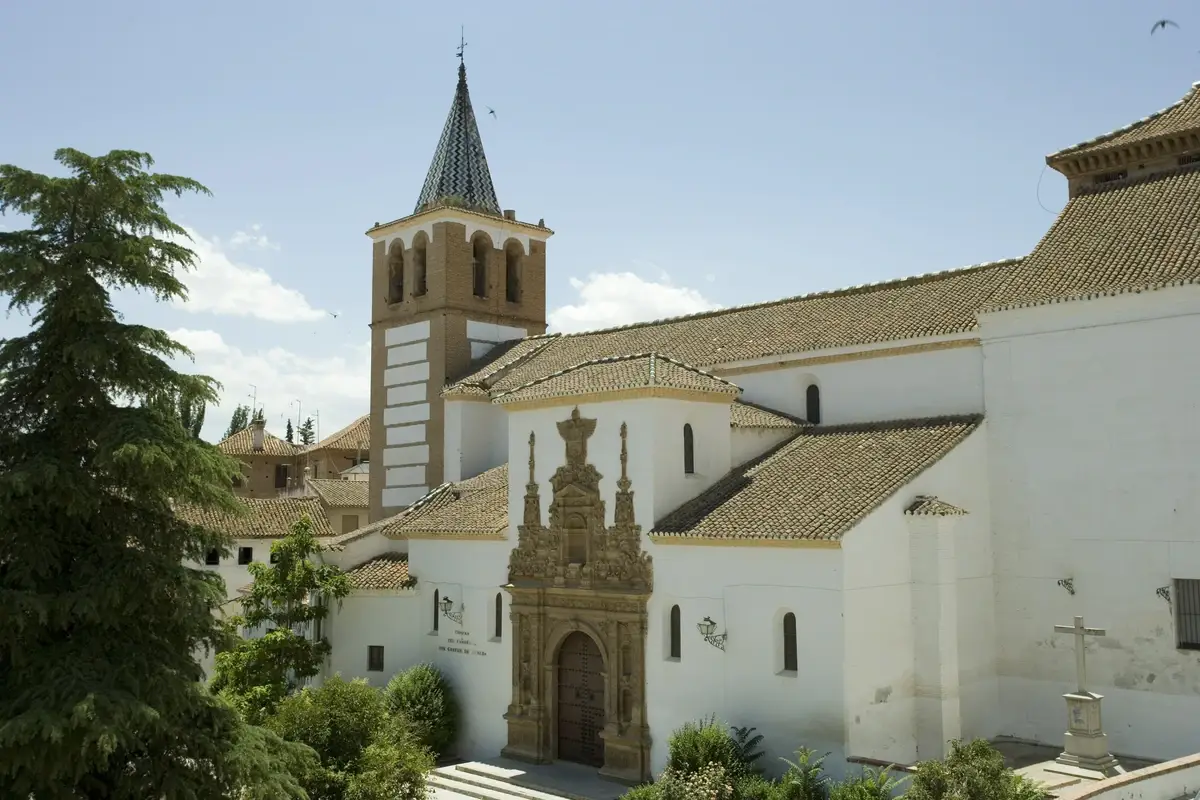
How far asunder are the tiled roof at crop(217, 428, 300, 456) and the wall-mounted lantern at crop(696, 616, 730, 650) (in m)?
35.7

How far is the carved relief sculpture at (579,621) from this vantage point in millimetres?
20516

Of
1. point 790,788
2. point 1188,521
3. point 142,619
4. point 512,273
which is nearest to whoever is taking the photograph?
point 142,619

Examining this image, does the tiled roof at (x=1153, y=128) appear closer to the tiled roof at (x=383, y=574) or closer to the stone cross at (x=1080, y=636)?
the stone cross at (x=1080, y=636)

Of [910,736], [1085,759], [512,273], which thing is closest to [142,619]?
[910,736]

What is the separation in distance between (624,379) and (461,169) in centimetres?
1410

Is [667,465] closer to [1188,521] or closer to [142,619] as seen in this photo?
[1188,521]

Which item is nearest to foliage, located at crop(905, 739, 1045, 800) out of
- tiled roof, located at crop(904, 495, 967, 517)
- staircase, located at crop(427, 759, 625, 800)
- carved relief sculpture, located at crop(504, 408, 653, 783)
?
tiled roof, located at crop(904, 495, 967, 517)

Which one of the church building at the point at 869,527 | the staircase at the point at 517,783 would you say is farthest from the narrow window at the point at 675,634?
the staircase at the point at 517,783

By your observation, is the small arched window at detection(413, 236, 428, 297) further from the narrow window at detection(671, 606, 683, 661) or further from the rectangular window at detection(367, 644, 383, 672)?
the narrow window at detection(671, 606, 683, 661)

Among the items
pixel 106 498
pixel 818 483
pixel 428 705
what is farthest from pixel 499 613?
pixel 106 498

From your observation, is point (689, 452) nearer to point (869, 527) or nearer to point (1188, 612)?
point (869, 527)

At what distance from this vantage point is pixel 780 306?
26609 mm

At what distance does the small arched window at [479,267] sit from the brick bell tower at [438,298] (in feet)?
0.10

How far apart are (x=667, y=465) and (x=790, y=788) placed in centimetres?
633
